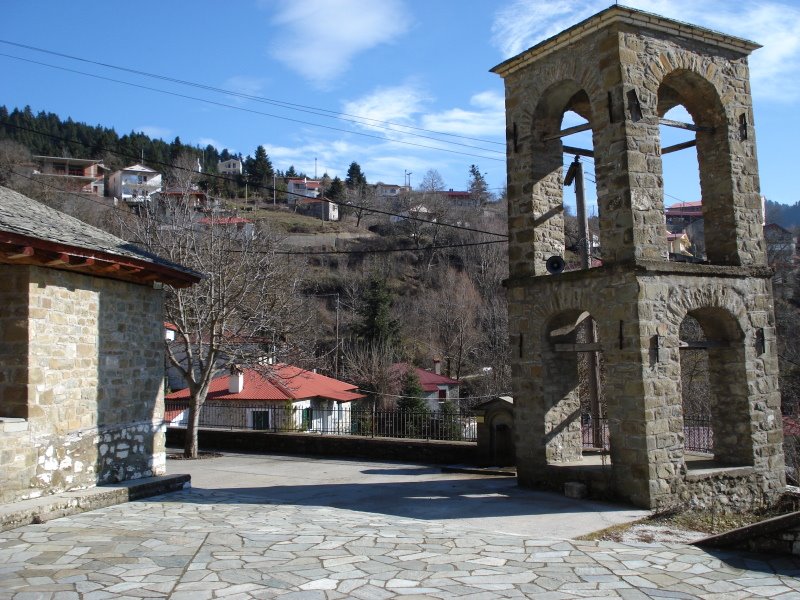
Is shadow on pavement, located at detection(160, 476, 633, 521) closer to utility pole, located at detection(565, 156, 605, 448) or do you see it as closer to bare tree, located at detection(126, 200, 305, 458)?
utility pole, located at detection(565, 156, 605, 448)

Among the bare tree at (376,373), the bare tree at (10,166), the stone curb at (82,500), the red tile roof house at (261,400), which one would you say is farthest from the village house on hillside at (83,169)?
the stone curb at (82,500)

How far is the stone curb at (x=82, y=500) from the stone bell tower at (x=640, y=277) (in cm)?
567

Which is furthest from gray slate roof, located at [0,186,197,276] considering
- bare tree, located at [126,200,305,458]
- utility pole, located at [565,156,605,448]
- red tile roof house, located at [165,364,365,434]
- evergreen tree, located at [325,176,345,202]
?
evergreen tree, located at [325,176,345,202]

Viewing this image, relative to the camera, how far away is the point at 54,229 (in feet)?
28.3

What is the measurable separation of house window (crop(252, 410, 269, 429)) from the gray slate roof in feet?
46.7

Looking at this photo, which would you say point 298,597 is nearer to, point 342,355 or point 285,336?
point 285,336

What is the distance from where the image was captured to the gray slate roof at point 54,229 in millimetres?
7926

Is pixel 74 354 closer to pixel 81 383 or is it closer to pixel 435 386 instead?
pixel 81 383

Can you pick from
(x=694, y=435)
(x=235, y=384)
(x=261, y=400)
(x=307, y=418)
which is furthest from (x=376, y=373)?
(x=694, y=435)

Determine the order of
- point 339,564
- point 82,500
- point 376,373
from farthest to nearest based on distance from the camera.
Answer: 1. point 376,373
2. point 82,500
3. point 339,564

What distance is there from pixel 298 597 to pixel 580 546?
3.30m

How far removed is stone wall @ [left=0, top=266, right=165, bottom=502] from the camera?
8.05m

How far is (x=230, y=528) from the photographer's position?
755cm

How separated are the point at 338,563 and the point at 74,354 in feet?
16.1
